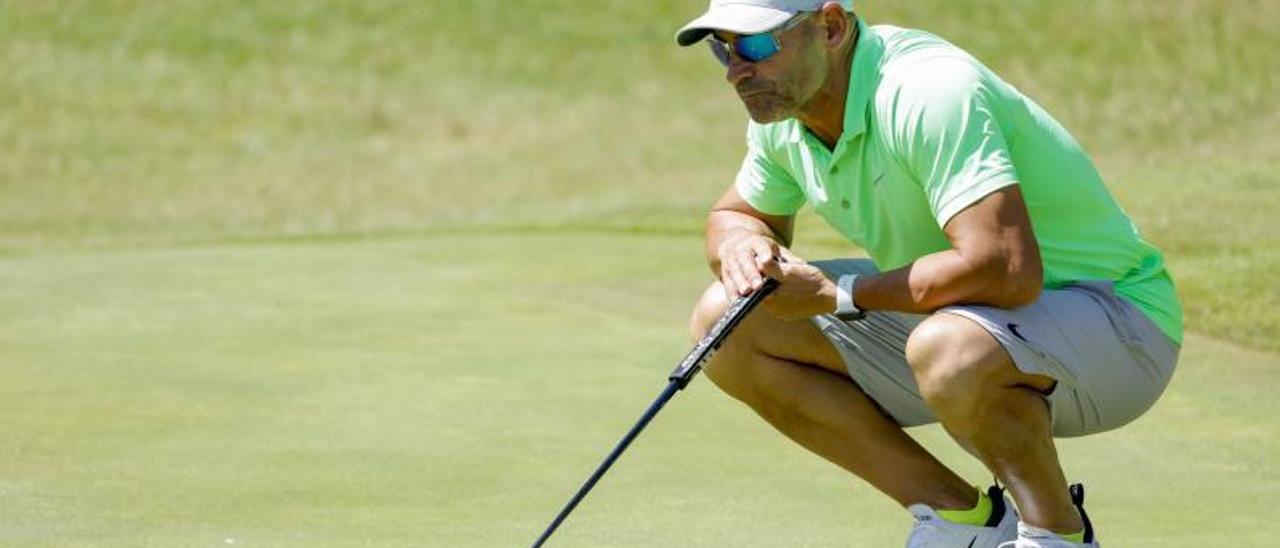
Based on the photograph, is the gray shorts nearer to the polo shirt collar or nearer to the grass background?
the polo shirt collar

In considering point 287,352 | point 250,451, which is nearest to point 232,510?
point 250,451

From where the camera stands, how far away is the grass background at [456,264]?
494 centimetres

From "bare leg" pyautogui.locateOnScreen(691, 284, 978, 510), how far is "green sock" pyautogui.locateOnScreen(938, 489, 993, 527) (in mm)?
77

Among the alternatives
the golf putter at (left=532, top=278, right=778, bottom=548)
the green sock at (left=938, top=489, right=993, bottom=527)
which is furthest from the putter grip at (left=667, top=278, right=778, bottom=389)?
the green sock at (left=938, top=489, right=993, bottom=527)

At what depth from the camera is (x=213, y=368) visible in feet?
22.1

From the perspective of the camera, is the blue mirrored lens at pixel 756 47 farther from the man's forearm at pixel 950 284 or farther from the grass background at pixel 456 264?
the grass background at pixel 456 264

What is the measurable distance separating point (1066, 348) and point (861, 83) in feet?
1.86

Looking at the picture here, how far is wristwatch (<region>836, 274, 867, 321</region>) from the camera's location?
12.8 feet

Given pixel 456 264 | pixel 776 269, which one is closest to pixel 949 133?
pixel 776 269

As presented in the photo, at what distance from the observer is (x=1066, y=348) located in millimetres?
3811

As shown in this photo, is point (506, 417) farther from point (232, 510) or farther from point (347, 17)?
point (347, 17)

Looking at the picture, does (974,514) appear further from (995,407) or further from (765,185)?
(765,185)

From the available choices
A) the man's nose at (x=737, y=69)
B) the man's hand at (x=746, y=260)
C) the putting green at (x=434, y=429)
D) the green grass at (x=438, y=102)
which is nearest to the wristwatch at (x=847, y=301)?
the man's hand at (x=746, y=260)

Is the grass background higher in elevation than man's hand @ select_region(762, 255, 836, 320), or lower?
lower
